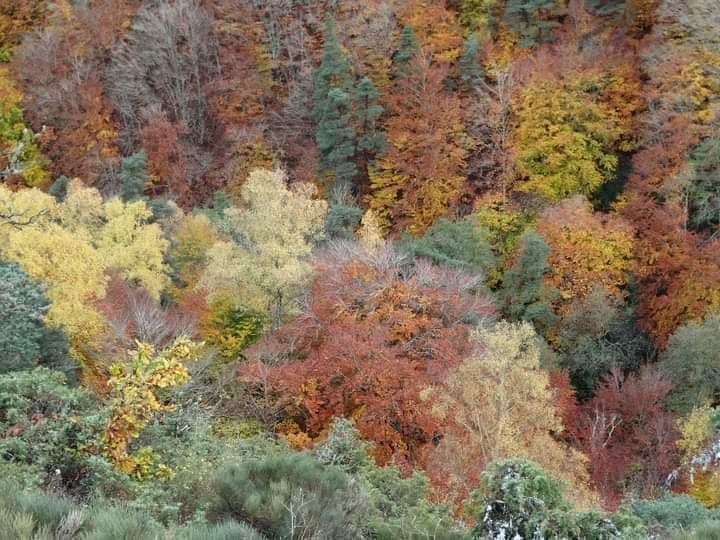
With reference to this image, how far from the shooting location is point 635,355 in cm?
2395

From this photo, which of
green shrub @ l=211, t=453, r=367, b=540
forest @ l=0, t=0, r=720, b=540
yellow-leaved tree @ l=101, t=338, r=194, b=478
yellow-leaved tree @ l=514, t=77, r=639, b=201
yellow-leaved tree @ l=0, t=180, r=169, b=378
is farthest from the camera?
yellow-leaved tree @ l=514, t=77, r=639, b=201

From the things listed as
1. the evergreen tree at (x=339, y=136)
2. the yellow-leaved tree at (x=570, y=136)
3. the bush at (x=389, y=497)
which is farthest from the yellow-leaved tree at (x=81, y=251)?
the yellow-leaved tree at (x=570, y=136)

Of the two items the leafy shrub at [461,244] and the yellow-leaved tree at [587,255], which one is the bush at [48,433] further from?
the yellow-leaved tree at [587,255]

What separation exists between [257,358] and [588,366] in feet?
36.1

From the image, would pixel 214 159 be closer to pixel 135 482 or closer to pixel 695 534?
pixel 135 482

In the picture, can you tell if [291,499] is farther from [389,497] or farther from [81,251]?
[81,251]

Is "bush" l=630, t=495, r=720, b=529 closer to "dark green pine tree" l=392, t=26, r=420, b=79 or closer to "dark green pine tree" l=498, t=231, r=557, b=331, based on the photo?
"dark green pine tree" l=498, t=231, r=557, b=331

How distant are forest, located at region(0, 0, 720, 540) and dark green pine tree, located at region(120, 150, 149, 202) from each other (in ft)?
0.67

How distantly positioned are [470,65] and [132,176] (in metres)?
15.9

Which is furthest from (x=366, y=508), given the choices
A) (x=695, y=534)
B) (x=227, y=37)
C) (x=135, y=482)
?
(x=227, y=37)

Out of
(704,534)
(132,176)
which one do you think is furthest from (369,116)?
(704,534)

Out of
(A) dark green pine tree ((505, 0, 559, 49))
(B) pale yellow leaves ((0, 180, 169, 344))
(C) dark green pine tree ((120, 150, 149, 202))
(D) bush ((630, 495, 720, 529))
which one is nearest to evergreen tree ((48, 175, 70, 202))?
(C) dark green pine tree ((120, 150, 149, 202))

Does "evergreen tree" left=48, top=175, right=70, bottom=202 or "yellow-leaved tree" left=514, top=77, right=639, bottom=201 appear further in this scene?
"evergreen tree" left=48, top=175, right=70, bottom=202

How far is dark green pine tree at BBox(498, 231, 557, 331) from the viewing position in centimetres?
2394
